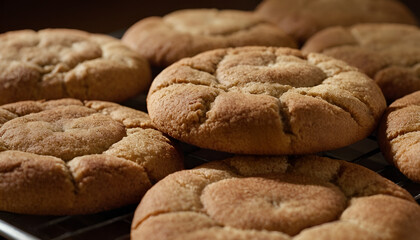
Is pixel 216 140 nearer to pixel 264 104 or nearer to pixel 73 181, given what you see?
pixel 264 104

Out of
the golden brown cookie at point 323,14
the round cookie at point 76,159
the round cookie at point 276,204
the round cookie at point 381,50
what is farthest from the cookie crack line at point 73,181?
the golden brown cookie at point 323,14

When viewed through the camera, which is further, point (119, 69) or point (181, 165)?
point (119, 69)

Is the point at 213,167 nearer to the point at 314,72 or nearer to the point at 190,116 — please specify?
the point at 190,116

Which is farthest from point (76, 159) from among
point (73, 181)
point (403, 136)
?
point (403, 136)

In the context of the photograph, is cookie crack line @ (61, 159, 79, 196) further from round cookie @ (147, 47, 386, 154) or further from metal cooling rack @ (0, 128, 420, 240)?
round cookie @ (147, 47, 386, 154)

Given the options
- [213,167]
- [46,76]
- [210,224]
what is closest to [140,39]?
[46,76]

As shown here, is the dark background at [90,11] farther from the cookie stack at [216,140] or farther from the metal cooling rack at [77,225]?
the metal cooling rack at [77,225]

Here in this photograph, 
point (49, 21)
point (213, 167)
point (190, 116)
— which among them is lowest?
point (49, 21)
